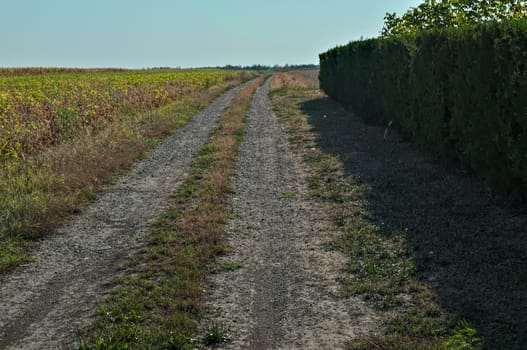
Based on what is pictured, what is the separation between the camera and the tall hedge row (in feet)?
28.9

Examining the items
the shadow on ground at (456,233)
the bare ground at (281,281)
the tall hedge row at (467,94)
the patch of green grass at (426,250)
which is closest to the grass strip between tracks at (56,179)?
the bare ground at (281,281)

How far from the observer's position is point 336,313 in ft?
19.0

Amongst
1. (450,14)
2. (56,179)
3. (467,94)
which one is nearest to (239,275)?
(56,179)

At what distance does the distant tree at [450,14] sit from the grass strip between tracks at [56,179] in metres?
13.5

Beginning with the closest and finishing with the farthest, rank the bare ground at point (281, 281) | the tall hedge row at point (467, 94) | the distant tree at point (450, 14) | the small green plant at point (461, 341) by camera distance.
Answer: the small green plant at point (461, 341)
the bare ground at point (281, 281)
the tall hedge row at point (467, 94)
the distant tree at point (450, 14)

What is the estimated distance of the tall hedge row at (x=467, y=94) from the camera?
880 cm

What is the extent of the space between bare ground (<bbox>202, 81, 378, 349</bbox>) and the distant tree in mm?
15885

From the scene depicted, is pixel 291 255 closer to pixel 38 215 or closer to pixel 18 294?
pixel 18 294

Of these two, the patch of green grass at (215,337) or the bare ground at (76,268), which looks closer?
the patch of green grass at (215,337)

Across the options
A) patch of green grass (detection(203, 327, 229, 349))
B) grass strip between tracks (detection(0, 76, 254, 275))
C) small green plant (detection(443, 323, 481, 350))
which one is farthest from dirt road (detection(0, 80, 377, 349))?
small green plant (detection(443, 323, 481, 350))

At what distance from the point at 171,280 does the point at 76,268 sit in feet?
4.73

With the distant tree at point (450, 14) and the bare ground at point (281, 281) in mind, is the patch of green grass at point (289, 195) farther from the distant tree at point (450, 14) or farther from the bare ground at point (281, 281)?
the distant tree at point (450, 14)

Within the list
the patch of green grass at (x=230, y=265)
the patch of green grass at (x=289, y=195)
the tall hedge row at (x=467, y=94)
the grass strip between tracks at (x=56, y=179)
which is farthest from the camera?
the patch of green grass at (x=289, y=195)

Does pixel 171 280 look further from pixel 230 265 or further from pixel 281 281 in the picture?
pixel 281 281
